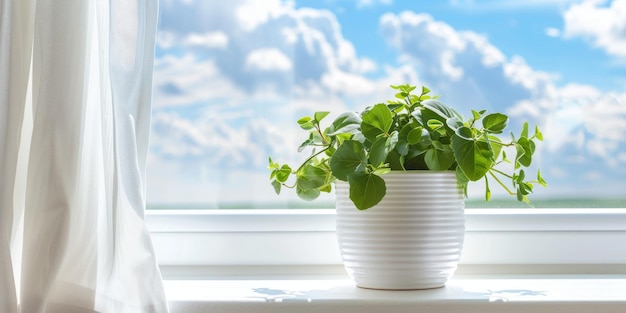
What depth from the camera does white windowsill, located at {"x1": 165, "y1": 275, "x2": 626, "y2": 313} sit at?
1.11 meters

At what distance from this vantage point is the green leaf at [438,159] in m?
1.19

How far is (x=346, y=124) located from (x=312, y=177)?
101 millimetres

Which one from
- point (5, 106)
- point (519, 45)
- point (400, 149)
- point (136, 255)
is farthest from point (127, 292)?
point (519, 45)

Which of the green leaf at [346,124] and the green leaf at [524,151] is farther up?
the green leaf at [346,124]

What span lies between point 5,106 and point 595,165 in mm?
1020

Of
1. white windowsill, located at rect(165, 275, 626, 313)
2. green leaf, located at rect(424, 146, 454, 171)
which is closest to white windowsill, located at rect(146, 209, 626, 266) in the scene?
white windowsill, located at rect(165, 275, 626, 313)

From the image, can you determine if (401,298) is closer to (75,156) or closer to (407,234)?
(407,234)

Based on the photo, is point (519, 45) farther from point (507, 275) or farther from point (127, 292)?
point (127, 292)

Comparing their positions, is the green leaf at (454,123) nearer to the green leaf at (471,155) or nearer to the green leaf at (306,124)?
the green leaf at (471,155)

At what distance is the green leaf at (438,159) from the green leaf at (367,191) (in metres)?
0.09

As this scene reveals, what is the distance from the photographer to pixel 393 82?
1.47 meters

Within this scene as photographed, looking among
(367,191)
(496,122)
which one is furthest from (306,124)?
(496,122)

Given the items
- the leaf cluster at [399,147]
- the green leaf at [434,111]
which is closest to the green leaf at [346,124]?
the leaf cluster at [399,147]

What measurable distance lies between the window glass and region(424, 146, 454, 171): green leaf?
0.27 meters
